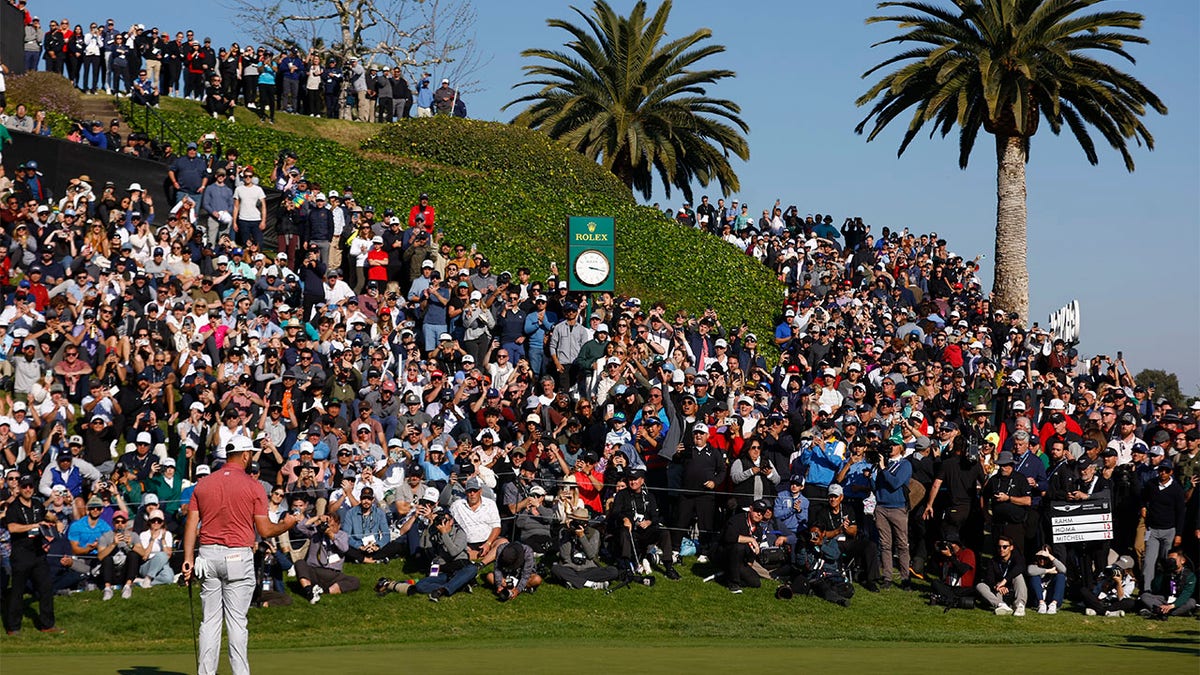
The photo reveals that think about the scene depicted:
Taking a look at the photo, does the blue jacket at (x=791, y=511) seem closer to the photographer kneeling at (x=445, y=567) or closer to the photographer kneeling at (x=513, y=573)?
the photographer kneeling at (x=513, y=573)

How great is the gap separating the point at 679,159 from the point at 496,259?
1407 centimetres

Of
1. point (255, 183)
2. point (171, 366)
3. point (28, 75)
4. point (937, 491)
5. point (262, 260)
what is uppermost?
point (28, 75)

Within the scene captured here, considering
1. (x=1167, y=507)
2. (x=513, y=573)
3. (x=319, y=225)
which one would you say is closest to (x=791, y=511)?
(x=513, y=573)

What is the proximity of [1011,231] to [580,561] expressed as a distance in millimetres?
27216

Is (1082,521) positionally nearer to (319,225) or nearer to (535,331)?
(535,331)

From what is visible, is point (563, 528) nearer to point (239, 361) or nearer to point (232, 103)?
point (239, 361)

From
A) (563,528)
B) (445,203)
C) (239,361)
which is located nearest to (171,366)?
(239,361)

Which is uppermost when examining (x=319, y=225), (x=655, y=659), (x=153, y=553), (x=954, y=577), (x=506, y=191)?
(x=506, y=191)

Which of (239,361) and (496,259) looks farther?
(496,259)

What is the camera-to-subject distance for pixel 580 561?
18969 millimetres

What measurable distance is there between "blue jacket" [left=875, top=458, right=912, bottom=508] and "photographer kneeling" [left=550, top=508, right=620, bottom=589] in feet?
13.3

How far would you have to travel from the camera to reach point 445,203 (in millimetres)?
39406

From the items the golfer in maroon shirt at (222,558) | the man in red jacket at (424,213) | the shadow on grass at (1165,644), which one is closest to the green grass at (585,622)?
the shadow on grass at (1165,644)

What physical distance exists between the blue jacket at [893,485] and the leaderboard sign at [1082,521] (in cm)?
204
